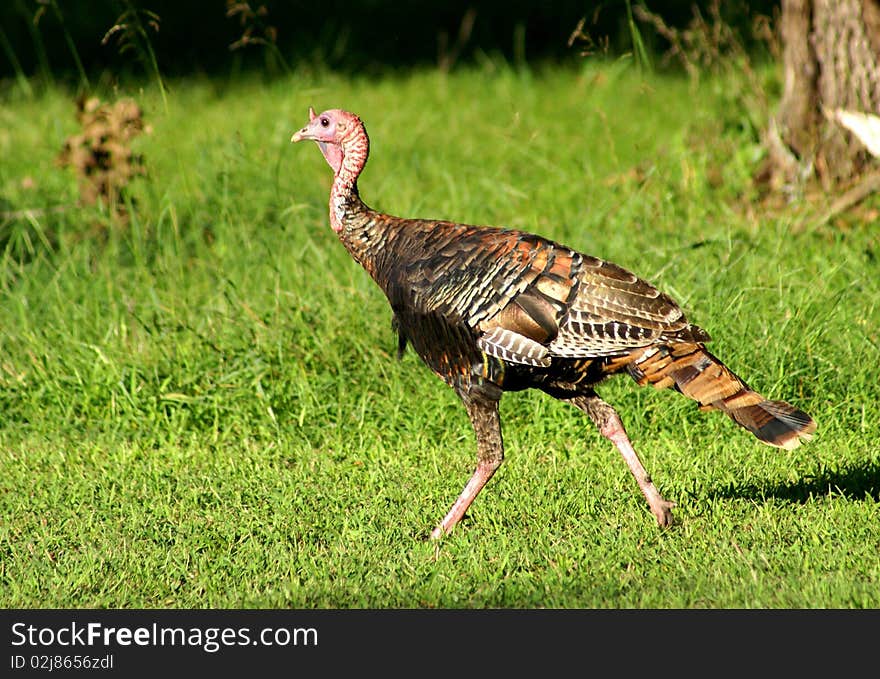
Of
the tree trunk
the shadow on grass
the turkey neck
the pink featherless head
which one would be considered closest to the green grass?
the shadow on grass

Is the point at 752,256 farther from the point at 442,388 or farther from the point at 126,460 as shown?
the point at 126,460

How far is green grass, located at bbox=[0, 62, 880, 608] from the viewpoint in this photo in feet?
13.7

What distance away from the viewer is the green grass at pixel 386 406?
4.16 metres

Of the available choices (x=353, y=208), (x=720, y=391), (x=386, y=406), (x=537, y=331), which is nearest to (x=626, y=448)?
(x=720, y=391)

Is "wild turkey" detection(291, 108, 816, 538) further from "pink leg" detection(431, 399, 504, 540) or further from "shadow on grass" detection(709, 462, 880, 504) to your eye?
"shadow on grass" detection(709, 462, 880, 504)

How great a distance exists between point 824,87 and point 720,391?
3513mm

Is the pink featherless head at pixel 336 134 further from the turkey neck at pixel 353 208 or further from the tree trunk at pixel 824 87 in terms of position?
the tree trunk at pixel 824 87

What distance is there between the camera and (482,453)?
4.53 metres

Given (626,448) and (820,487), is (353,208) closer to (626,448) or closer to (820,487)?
(626,448)

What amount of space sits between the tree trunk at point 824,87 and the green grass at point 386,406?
30cm

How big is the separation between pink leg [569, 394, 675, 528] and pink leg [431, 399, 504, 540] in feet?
1.16

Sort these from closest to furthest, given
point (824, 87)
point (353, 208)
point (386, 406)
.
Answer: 1. point (353, 208)
2. point (386, 406)
3. point (824, 87)

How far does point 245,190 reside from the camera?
733 centimetres
